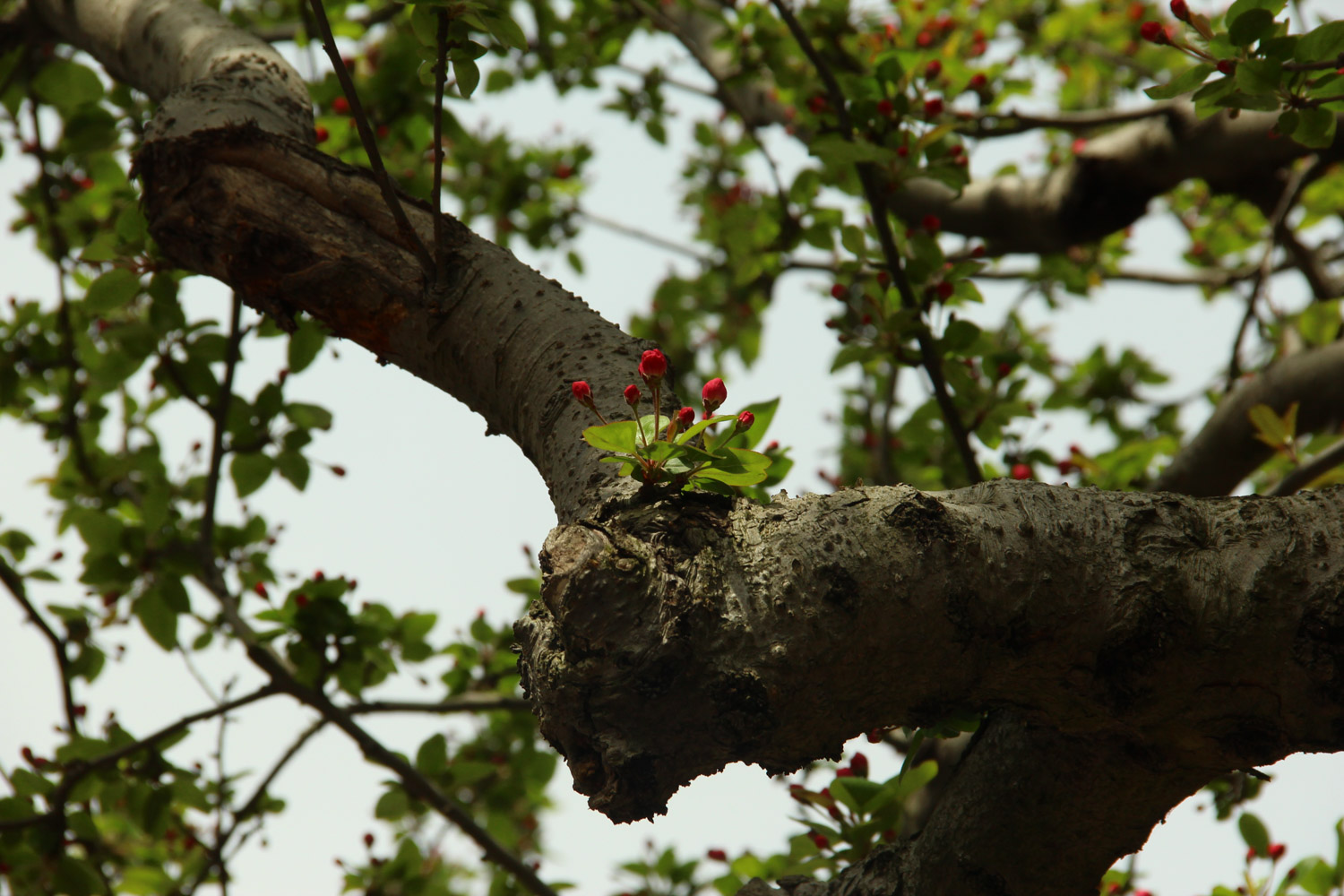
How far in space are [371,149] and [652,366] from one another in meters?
0.56

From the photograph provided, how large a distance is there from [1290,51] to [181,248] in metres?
2.00

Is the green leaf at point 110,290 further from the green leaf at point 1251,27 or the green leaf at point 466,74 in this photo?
the green leaf at point 1251,27

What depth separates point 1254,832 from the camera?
2225mm

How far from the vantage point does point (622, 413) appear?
4.39 feet

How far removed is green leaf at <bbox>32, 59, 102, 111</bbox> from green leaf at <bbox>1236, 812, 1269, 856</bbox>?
3642 mm

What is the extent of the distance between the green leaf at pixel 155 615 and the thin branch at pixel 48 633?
1.26ft

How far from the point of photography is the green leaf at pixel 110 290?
2.04 m

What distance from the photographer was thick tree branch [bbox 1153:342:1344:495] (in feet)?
8.41

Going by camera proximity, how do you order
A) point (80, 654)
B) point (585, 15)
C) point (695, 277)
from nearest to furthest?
point (80, 654) → point (585, 15) → point (695, 277)

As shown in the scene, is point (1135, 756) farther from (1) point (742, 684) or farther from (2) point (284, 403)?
(2) point (284, 403)

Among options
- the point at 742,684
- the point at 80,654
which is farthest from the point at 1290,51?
the point at 80,654

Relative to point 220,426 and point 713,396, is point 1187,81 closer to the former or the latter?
point 713,396

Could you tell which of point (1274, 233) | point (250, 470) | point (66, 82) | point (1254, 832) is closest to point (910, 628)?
point (1254, 832)

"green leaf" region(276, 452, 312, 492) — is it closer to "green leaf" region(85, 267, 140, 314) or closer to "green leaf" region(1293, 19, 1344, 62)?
"green leaf" region(85, 267, 140, 314)
